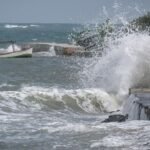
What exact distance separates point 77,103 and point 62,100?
641 millimetres

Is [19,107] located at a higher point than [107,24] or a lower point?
lower

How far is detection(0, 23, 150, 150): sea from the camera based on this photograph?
46.4 feet

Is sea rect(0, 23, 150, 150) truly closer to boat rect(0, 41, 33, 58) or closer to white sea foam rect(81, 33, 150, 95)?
white sea foam rect(81, 33, 150, 95)

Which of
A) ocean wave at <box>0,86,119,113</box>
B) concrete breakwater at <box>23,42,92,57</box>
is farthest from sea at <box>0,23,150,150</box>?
concrete breakwater at <box>23,42,92,57</box>

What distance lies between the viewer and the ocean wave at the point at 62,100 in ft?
71.1

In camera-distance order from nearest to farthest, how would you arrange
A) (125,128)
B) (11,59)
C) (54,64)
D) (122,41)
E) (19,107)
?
(125,128) < (19,107) < (122,41) < (54,64) < (11,59)

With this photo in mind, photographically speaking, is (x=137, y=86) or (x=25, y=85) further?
(x=25, y=85)

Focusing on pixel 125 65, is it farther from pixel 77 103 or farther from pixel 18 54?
pixel 18 54

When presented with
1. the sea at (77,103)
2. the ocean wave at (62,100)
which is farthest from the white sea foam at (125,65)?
the ocean wave at (62,100)

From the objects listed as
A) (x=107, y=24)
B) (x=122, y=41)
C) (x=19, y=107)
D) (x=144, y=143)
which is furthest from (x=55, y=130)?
(x=107, y=24)

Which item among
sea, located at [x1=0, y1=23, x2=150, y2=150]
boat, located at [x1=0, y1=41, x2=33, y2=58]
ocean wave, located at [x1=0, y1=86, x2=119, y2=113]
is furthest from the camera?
boat, located at [x1=0, y1=41, x2=33, y2=58]

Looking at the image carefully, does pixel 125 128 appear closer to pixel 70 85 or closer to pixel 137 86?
pixel 137 86

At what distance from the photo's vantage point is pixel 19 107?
20812 millimetres

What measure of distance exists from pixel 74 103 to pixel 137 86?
8.84 ft
